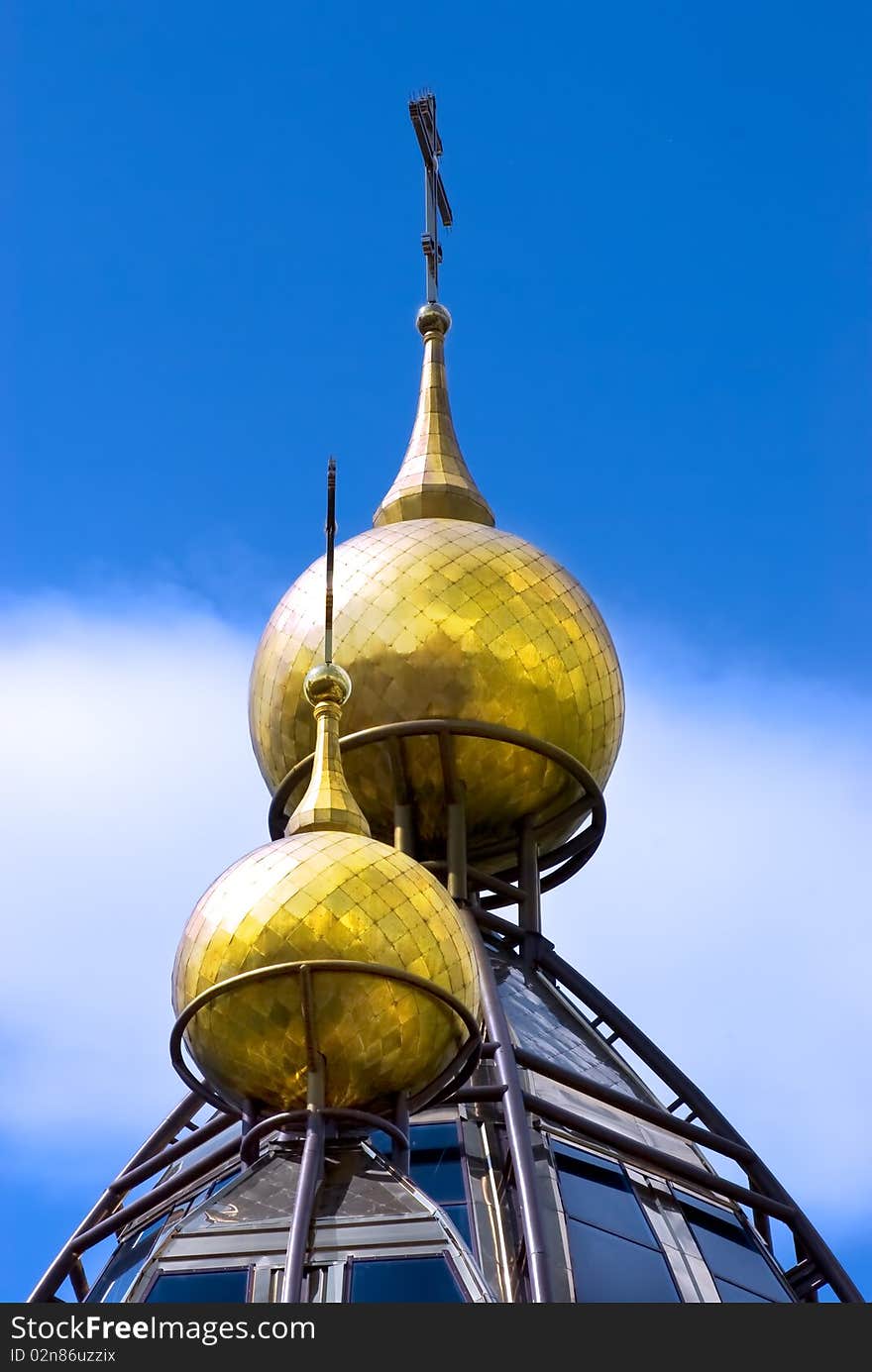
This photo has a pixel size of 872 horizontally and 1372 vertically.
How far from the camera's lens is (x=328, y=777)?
19.7m

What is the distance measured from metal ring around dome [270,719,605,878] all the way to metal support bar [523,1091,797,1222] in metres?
2.78

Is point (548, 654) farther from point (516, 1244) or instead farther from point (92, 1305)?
point (92, 1305)

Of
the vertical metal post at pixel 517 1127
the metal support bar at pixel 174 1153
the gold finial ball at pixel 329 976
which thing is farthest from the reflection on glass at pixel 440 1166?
the metal support bar at pixel 174 1153

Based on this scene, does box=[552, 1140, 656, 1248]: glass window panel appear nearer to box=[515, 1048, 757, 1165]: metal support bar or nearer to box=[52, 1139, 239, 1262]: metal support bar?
box=[515, 1048, 757, 1165]: metal support bar

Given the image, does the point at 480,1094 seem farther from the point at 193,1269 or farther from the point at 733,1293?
the point at 193,1269

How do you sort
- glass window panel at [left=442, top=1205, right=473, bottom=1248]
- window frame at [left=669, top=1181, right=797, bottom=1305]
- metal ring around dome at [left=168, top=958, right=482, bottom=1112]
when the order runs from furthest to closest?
1. window frame at [left=669, top=1181, right=797, bottom=1305]
2. glass window panel at [left=442, top=1205, right=473, bottom=1248]
3. metal ring around dome at [left=168, top=958, right=482, bottom=1112]

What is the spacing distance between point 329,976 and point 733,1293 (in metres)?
4.22

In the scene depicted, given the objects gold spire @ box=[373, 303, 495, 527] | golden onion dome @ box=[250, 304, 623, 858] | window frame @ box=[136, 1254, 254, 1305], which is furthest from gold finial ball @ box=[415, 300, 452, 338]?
window frame @ box=[136, 1254, 254, 1305]

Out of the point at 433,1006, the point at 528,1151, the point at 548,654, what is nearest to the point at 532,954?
the point at 548,654

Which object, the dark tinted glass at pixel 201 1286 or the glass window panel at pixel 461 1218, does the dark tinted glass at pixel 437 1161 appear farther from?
the dark tinted glass at pixel 201 1286

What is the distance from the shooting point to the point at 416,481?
25312 millimetres

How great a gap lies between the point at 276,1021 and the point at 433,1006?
0.94m

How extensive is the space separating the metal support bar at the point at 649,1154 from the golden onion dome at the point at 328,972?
219cm

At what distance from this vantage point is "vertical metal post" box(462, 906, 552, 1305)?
61.7ft
